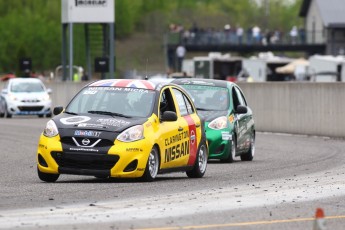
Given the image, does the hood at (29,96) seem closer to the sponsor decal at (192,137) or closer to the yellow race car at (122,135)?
the yellow race car at (122,135)

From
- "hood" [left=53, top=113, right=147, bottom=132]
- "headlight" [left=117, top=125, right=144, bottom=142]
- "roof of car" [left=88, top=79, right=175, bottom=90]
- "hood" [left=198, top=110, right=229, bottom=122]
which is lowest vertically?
"hood" [left=198, top=110, right=229, bottom=122]

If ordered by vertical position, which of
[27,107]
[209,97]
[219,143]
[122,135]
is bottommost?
[27,107]

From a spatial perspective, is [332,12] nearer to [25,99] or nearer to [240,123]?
[25,99]

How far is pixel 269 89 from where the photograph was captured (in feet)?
121

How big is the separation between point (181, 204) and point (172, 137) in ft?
12.5

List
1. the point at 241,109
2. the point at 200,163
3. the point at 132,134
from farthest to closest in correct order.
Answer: the point at 241,109 → the point at 200,163 → the point at 132,134

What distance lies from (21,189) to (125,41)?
560ft

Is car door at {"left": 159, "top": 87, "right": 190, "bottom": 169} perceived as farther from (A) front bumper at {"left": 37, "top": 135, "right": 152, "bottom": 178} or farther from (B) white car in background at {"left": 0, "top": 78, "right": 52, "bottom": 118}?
(B) white car in background at {"left": 0, "top": 78, "right": 52, "bottom": 118}

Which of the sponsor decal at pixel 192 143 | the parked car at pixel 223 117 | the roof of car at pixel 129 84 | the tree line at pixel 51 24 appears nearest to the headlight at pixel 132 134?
the roof of car at pixel 129 84

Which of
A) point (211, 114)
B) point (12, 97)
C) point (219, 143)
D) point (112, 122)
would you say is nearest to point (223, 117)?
point (211, 114)

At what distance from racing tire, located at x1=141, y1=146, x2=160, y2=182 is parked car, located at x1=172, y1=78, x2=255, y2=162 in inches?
208

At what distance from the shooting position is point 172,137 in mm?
17156

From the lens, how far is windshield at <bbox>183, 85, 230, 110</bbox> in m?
22.9

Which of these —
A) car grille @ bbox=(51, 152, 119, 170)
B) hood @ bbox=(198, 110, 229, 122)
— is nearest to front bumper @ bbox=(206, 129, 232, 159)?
hood @ bbox=(198, 110, 229, 122)
